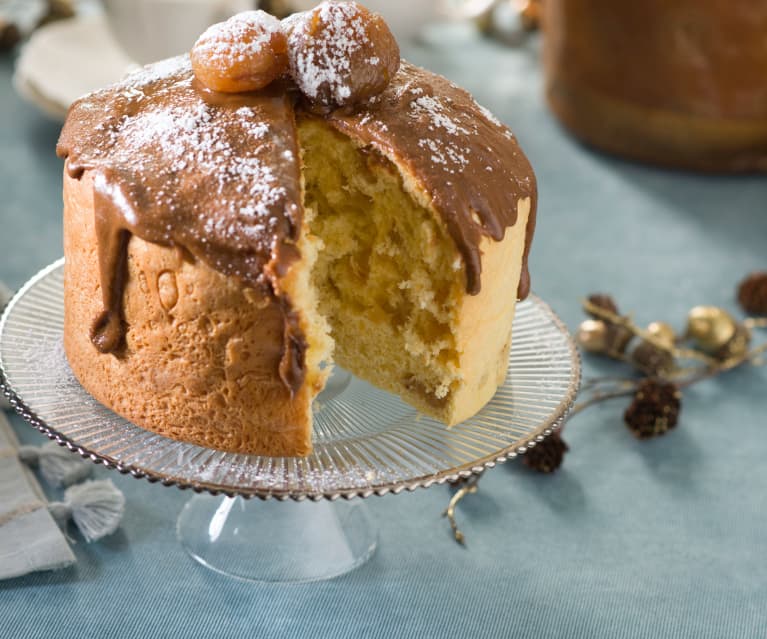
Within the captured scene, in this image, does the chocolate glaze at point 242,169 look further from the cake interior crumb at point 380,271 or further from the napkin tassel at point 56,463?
the napkin tassel at point 56,463

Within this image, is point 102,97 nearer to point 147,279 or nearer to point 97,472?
point 147,279

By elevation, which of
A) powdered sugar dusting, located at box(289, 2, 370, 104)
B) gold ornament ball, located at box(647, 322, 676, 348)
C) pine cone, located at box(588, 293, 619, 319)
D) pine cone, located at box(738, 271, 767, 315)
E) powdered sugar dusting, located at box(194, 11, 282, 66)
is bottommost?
pine cone, located at box(738, 271, 767, 315)

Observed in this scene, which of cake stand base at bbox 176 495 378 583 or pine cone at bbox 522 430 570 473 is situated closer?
cake stand base at bbox 176 495 378 583

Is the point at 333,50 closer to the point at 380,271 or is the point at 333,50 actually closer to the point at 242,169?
the point at 242,169

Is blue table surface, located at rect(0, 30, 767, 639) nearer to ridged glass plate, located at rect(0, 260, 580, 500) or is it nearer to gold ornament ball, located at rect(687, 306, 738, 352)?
gold ornament ball, located at rect(687, 306, 738, 352)

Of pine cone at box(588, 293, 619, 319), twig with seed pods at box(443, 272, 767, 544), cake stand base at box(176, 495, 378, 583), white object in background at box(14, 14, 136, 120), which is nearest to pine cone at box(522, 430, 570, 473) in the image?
twig with seed pods at box(443, 272, 767, 544)

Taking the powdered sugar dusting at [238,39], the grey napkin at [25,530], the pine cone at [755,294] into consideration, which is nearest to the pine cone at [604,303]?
the pine cone at [755,294]
